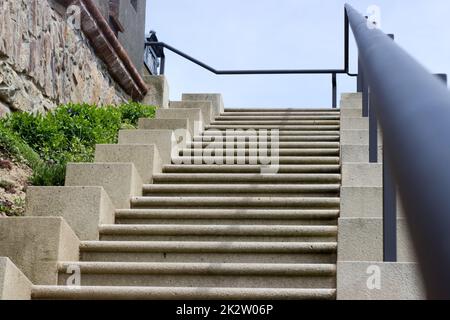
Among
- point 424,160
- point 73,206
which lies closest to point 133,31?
point 73,206

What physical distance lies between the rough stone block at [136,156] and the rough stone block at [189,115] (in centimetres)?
148

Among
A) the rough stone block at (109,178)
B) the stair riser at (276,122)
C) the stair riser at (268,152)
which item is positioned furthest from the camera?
the stair riser at (276,122)

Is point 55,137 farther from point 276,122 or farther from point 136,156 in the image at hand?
point 276,122

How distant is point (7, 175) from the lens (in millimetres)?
5918

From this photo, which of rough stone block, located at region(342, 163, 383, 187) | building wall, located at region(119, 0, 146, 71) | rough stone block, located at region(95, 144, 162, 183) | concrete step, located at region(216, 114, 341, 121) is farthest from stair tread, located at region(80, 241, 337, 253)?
building wall, located at region(119, 0, 146, 71)

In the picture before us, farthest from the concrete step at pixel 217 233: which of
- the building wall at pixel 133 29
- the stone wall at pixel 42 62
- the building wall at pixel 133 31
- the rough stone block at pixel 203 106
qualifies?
the building wall at pixel 133 31

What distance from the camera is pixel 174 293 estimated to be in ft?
13.7

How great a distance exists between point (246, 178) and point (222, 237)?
1129mm

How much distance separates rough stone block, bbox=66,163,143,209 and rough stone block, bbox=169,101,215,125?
2.73m

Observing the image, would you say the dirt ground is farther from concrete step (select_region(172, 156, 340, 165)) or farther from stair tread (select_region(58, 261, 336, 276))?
concrete step (select_region(172, 156, 340, 165))

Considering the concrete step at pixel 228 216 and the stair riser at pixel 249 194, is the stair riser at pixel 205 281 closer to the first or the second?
the concrete step at pixel 228 216

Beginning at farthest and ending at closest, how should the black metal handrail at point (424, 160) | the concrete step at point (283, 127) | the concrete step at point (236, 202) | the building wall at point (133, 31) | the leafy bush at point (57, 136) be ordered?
the building wall at point (133, 31) → the concrete step at point (283, 127) → the leafy bush at point (57, 136) → the concrete step at point (236, 202) → the black metal handrail at point (424, 160)

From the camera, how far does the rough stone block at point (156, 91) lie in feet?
37.9
